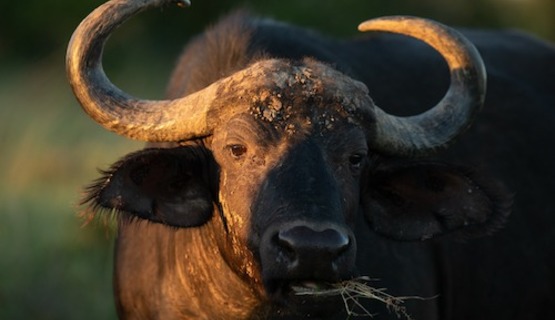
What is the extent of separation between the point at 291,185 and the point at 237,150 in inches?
18.9

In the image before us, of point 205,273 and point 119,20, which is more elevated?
point 119,20

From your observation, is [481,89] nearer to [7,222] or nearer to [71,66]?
[71,66]

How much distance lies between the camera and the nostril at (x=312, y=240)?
688cm

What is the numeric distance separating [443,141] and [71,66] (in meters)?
1.86

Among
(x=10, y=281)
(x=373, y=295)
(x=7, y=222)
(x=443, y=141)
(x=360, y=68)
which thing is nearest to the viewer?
(x=373, y=295)

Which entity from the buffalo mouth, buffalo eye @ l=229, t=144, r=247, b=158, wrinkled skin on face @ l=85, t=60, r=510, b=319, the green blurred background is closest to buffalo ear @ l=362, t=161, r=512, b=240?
wrinkled skin on face @ l=85, t=60, r=510, b=319

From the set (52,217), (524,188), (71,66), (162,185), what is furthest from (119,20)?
(52,217)

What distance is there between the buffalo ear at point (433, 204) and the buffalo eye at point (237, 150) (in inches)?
31.8

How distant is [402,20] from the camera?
802 centimetres

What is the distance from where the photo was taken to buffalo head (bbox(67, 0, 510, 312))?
715 cm

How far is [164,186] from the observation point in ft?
25.7

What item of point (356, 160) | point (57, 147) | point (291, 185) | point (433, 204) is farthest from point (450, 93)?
point (57, 147)

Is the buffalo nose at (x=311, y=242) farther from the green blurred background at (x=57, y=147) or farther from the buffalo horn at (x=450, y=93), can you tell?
the green blurred background at (x=57, y=147)

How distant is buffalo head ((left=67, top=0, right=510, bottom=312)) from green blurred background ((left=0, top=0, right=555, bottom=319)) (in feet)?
1.71
